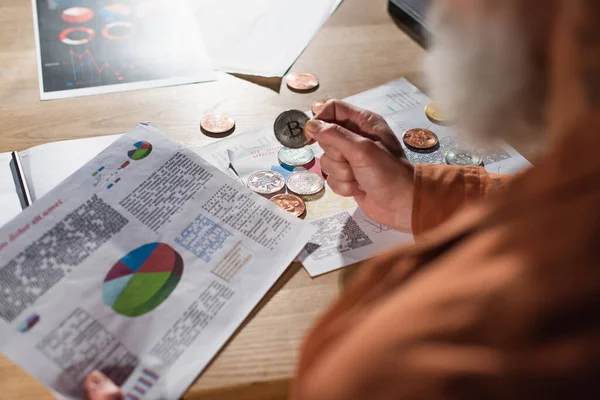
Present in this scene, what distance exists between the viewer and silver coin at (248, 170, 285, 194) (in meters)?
0.82

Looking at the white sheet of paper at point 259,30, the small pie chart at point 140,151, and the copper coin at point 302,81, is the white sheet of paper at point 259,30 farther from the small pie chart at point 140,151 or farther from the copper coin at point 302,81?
the small pie chart at point 140,151

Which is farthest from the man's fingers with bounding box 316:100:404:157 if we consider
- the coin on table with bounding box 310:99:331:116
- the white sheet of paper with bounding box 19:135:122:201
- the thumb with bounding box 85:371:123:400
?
the thumb with bounding box 85:371:123:400

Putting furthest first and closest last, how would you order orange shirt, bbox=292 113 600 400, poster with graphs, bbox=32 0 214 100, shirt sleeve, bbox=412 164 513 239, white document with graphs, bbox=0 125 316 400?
poster with graphs, bbox=32 0 214 100, shirt sleeve, bbox=412 164 513 239, white document with graphs, bbox=0 125 316 400, orange shirt, bbox=292 113 600 400

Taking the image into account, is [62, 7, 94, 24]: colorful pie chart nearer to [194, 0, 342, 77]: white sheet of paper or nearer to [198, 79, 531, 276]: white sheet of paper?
[194, 0, 342, 77]: white sheet of paper

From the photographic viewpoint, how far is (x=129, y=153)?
81 centimetres

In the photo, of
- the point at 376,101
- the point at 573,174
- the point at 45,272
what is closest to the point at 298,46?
the point at 376,101

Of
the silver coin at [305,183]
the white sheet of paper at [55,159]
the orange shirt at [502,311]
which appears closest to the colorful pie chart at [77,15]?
the white sheet of paper at [55,159]

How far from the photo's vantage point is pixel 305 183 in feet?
2.77

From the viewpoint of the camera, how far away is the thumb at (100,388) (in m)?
0.57

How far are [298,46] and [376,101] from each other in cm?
21

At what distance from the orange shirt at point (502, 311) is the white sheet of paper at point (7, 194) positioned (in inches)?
19.8

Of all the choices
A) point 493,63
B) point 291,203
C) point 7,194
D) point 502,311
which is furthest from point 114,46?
point 502,311

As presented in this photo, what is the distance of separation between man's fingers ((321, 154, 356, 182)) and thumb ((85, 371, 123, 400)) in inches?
15.9

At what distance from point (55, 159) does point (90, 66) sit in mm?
255
